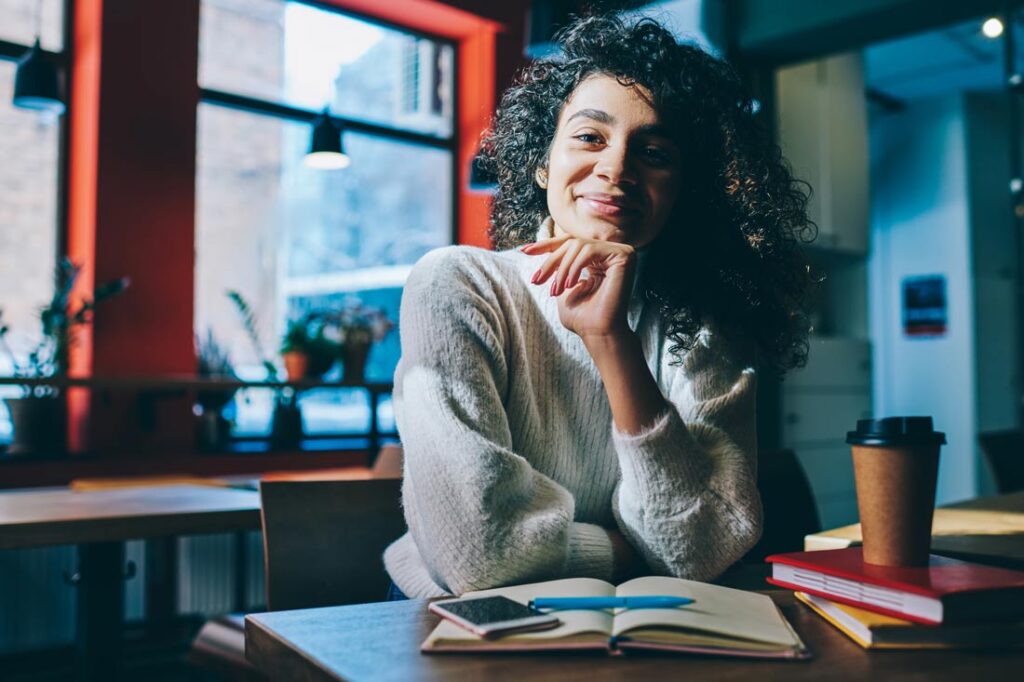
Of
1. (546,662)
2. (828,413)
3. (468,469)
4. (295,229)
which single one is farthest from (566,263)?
(828,413)

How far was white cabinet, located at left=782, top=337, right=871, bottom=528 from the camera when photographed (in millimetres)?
4996

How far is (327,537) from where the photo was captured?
1415 mm

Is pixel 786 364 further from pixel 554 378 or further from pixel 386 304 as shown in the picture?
pixel 386 304

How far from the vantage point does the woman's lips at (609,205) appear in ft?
4.03

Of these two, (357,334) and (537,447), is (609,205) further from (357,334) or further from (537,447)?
(357,334)

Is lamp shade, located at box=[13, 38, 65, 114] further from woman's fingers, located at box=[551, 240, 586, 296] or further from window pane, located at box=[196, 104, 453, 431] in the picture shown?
woman's fingers, located at box=[551, 240, 586, 296]

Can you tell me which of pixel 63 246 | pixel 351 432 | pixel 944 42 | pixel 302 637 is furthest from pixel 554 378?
pixel 944 42

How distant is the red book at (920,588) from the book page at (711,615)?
6cm

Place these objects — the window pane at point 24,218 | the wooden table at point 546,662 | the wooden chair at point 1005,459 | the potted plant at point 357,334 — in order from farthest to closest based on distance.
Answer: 1. the potted plant at point 357,334
2. the window pane at point 24,218
3. the wooden chair at point 1005,459
4. the wooden table at point 546,662

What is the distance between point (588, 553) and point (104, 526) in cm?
114

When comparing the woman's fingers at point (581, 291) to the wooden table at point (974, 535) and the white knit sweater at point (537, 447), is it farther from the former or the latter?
the wooden table at point (974, 535)

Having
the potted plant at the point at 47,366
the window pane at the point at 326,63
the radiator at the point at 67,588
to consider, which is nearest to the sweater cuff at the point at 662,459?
the radiator at the point at 67,588

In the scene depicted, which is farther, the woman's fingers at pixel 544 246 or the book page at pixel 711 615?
the woman's fingers at pixel 544 246

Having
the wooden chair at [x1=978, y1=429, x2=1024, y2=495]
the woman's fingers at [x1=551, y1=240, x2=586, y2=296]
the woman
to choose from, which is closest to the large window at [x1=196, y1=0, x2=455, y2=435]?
the wooden chair at [x1=978, y1=429, x2=1024, y2=495]
